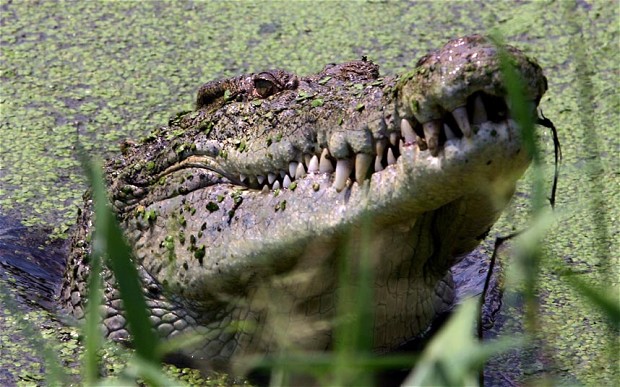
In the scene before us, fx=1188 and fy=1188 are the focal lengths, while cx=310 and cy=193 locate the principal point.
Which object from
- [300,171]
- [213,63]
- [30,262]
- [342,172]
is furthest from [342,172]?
[213,63]

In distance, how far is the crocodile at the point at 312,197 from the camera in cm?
267

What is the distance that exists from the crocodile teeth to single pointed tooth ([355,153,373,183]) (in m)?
0.06

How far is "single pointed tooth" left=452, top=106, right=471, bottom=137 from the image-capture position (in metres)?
2.61

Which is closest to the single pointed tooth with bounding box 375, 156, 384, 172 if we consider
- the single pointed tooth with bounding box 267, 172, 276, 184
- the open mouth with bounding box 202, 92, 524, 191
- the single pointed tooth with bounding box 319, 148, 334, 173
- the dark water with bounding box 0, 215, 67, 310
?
the open mouth with bounding box 202, 92, 524, 191

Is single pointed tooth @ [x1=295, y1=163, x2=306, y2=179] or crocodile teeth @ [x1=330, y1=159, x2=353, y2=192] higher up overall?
crocodile teeth @ [x1=330, y1=159, x2=353, y2=192]

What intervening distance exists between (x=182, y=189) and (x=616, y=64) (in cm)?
301

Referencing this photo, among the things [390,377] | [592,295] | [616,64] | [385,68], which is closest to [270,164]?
[390,377]

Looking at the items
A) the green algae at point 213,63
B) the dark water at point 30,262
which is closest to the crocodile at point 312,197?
the dark water at point 30,262

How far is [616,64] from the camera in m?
5.84

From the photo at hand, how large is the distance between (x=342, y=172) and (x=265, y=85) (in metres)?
0.75

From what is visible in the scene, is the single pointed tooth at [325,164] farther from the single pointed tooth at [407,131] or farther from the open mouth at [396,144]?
the single pointed tooth at [407,131]

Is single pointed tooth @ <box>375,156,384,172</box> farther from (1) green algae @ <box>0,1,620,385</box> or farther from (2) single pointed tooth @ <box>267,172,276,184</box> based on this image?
(1) green algae @ <box>0,1,620,385</box>

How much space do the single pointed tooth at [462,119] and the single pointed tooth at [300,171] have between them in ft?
1.90

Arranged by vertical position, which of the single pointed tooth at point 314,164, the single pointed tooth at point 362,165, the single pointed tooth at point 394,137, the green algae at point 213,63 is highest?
the single pointed tooth at point 394,137
